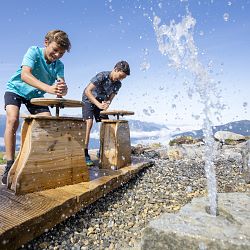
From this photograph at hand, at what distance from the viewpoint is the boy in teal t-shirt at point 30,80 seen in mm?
4270

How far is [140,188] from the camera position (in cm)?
561

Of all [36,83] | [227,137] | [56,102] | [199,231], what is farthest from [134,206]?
[227,137]

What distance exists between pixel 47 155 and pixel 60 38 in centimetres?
162

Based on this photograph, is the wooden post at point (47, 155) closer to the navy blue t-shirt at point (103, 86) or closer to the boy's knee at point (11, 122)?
the boy's knee at point (11, 122)

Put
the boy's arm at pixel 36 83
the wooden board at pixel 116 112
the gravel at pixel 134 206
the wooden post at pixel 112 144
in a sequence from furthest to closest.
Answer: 1. the wooden post at pixel 112 144
2. the wooden board at pixel 116 112
3. the boy's arm at pixel 36 83
4. the gravel at pixel 134 206

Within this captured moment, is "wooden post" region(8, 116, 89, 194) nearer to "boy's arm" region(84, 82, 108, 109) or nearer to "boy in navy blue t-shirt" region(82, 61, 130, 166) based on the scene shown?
"boy's arm" region(84, 82, 108, 109)

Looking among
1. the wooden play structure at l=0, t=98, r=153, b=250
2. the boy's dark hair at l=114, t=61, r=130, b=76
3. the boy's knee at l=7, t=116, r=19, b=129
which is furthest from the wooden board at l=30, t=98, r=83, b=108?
the boy's dark hair at l=114, t=61, r=130, b=76

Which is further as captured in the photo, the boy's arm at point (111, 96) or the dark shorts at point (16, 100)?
the boy's arm at point (111, 96)

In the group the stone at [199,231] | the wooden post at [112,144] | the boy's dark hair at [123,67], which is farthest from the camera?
the boy's dark hair at [123,67]

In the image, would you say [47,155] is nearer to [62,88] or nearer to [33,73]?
[62,88]

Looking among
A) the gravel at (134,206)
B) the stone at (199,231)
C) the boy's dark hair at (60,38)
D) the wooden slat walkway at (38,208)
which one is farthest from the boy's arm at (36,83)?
the stone at (199,231)

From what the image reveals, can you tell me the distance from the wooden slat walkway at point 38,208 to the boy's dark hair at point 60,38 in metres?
1.97

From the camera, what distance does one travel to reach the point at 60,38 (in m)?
4.27

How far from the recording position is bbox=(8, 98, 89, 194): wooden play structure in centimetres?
381
